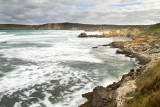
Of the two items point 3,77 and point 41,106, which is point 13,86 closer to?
point 3,77

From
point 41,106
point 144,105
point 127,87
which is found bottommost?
point 41,106

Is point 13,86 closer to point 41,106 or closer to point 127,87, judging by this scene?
point 41,106

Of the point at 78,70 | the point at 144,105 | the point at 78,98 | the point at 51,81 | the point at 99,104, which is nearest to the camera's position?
the point at 144,105

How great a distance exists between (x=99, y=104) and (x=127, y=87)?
1.86 metres

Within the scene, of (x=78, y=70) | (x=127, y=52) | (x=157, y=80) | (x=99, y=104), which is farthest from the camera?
(x=127, y=52)

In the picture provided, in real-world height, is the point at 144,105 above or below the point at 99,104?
above

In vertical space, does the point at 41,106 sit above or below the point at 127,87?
below

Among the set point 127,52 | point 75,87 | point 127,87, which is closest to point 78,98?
point 75,87

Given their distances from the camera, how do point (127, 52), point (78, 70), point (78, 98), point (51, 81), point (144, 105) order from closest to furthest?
1. point (144, 105)
2. point (78, 98)
3. point (51, 81)
4. point (78, 70)
5. point (127, 52)

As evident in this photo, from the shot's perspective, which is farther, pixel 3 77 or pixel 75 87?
pixel 3 77

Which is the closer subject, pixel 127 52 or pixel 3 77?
pixel 3 77

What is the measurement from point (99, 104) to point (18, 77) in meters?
9.26

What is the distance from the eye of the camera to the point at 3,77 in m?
14.8

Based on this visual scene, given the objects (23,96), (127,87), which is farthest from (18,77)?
(127,87)
